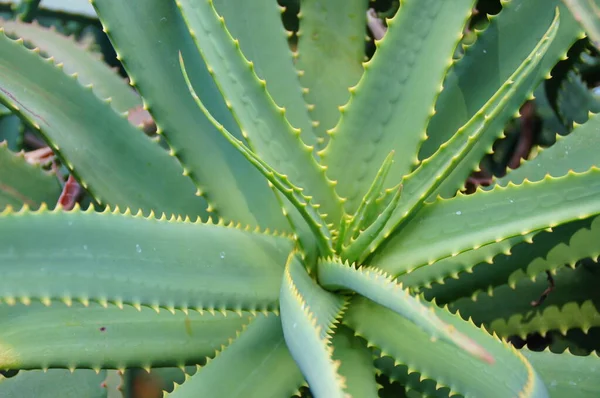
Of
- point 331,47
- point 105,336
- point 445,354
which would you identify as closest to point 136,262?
point 105,336

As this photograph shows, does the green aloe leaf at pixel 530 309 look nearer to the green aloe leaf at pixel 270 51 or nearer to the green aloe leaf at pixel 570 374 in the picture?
the green aloe leaf at pixel 570 374

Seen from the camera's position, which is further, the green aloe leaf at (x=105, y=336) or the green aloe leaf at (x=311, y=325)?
the green aloe leaf at (x=105, y=336)

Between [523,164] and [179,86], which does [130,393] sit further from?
[523,164]

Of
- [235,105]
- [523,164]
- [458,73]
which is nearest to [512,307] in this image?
[523,164]

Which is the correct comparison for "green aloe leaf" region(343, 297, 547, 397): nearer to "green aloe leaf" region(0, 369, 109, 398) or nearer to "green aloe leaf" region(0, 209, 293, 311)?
"green aloe leaf" region(0, 209, 293, 311)

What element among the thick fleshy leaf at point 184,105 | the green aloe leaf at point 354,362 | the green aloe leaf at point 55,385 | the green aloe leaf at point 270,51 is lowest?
the green aloe leaf at point 55,385

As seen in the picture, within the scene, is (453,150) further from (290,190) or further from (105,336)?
(105,336)

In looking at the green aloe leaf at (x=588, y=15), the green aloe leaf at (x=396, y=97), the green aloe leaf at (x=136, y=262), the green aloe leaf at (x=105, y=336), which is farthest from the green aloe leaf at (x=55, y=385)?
the green aloe leaf at (x=588, y=15)
